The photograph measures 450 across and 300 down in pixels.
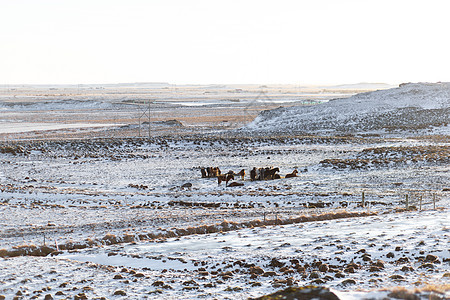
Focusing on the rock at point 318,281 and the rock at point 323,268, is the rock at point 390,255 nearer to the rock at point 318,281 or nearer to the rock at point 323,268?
the rock at point 323,268

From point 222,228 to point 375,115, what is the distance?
67.4m

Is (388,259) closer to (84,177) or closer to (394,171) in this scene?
(394,171)

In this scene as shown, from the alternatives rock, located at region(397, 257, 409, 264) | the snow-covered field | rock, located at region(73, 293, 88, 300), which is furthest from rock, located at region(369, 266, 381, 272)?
rock, located at region(73, 293, 88, 300)

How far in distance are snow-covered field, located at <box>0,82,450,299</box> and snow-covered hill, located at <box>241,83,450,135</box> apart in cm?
2813

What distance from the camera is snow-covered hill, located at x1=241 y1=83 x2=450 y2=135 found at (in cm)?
7204

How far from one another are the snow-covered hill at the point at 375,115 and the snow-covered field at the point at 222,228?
28.1 metres

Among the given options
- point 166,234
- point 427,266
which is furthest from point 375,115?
point 427,266

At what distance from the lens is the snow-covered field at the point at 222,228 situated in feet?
41.4

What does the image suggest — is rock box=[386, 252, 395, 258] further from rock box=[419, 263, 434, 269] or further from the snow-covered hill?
the snow-covered hill

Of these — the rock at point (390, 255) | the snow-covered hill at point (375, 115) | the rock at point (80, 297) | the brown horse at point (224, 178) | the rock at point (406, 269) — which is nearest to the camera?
the rock at point (80, 297)

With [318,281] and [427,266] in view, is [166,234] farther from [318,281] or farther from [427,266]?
[427,266]

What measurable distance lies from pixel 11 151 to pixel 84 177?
15.6m

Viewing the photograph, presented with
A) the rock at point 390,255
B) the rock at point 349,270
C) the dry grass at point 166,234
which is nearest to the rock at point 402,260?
the rock at point 390,255

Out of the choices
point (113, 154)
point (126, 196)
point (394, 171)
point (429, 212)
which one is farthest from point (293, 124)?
point (429, 212)
